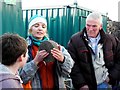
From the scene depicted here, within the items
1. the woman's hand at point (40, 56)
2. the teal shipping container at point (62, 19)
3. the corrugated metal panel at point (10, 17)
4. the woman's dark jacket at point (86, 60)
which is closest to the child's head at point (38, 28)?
the woman's hand at point (40, 56)

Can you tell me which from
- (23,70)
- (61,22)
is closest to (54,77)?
(23,70)

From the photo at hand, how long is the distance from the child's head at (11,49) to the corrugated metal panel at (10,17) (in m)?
1.57

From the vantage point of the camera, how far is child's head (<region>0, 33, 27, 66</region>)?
2.29 metres

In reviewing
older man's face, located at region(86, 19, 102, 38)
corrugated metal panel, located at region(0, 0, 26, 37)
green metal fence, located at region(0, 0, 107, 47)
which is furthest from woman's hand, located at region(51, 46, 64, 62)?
green metal fence, located at region(0, 0, 107, 47)

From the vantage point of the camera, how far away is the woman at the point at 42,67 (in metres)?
2.97

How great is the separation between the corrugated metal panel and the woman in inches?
35.1

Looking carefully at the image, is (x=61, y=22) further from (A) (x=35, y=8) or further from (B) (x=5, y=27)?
(B) (x=5, y=27)

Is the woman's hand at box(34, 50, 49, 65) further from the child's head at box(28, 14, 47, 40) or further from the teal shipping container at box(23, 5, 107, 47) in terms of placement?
the teal shipping container at box(23, 5, 107, 47)

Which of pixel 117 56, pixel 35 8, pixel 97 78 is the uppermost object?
pixel 35 8

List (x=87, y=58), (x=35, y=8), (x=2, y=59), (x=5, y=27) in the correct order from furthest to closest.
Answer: (x=35, y=8) → (x=5, y=27) → (x=87, y=58) → (x=2, y=59)

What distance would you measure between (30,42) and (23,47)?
0.79m

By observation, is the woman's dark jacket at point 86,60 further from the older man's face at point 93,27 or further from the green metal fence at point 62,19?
the green metal fence at point 62,19

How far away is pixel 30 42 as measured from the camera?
124 inches

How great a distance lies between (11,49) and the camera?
7.52ft
